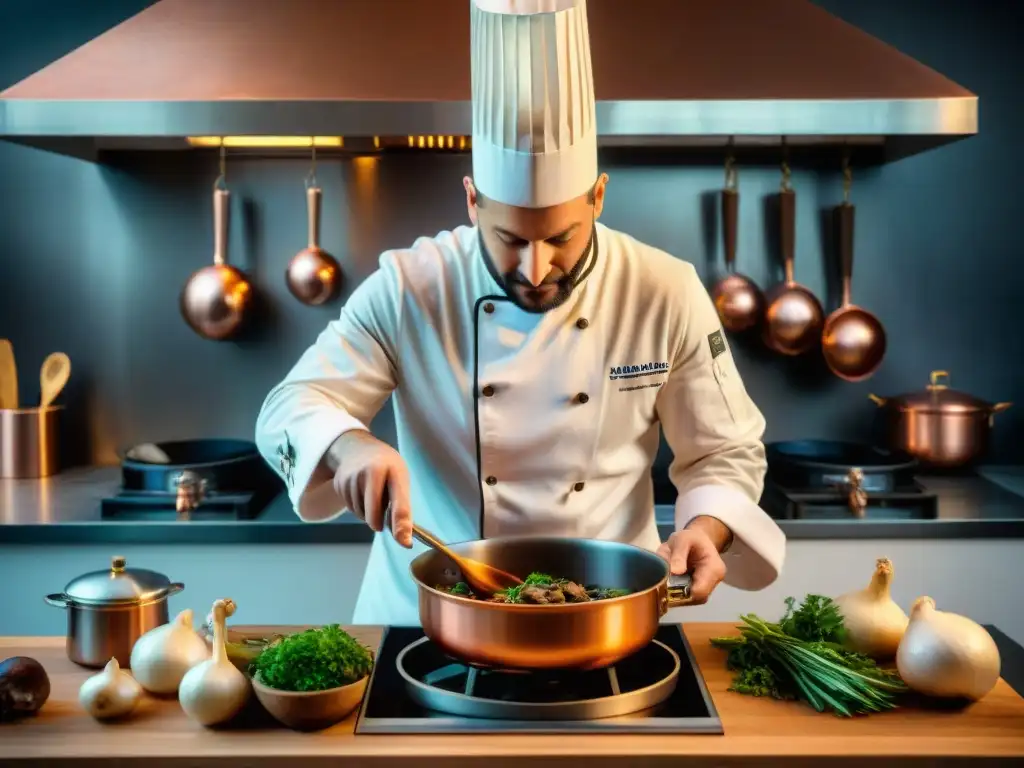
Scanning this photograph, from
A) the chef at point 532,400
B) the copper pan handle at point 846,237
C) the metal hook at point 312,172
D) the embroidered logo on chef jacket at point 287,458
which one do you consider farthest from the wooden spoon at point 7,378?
the copper pan handle at point 846,237

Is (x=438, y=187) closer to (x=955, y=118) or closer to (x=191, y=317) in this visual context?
(x=191, y=317)

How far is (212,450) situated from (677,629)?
159cm

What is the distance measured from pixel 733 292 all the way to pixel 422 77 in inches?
38.2

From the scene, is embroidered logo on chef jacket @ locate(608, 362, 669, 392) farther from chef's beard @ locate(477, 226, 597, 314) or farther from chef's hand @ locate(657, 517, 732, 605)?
chef's hand @ locate(657, 517, 732, 605)

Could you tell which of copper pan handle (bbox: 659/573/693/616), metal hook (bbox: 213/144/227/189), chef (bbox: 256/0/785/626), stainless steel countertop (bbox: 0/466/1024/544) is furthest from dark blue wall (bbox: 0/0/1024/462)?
copper pan handle (bbox: 659/573/693/616)

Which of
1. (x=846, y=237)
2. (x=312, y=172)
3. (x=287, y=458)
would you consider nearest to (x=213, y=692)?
(x=287, y=458)

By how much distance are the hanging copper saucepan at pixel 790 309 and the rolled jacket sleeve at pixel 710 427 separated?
96 cm

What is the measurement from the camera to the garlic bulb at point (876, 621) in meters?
1.29

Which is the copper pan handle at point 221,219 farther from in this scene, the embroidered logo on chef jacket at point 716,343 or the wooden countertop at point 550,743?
the wooden countertop at point 550,743

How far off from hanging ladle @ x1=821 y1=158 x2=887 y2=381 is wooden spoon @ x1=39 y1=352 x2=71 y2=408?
1.82m

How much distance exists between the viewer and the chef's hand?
1.30 meters

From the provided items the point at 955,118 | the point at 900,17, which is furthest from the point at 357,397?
the point at 900,17

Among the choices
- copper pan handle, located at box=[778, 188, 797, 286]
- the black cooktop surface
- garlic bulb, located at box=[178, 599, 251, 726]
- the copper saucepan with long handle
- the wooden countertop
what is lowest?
the wooden countertop

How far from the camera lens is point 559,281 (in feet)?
4.82
